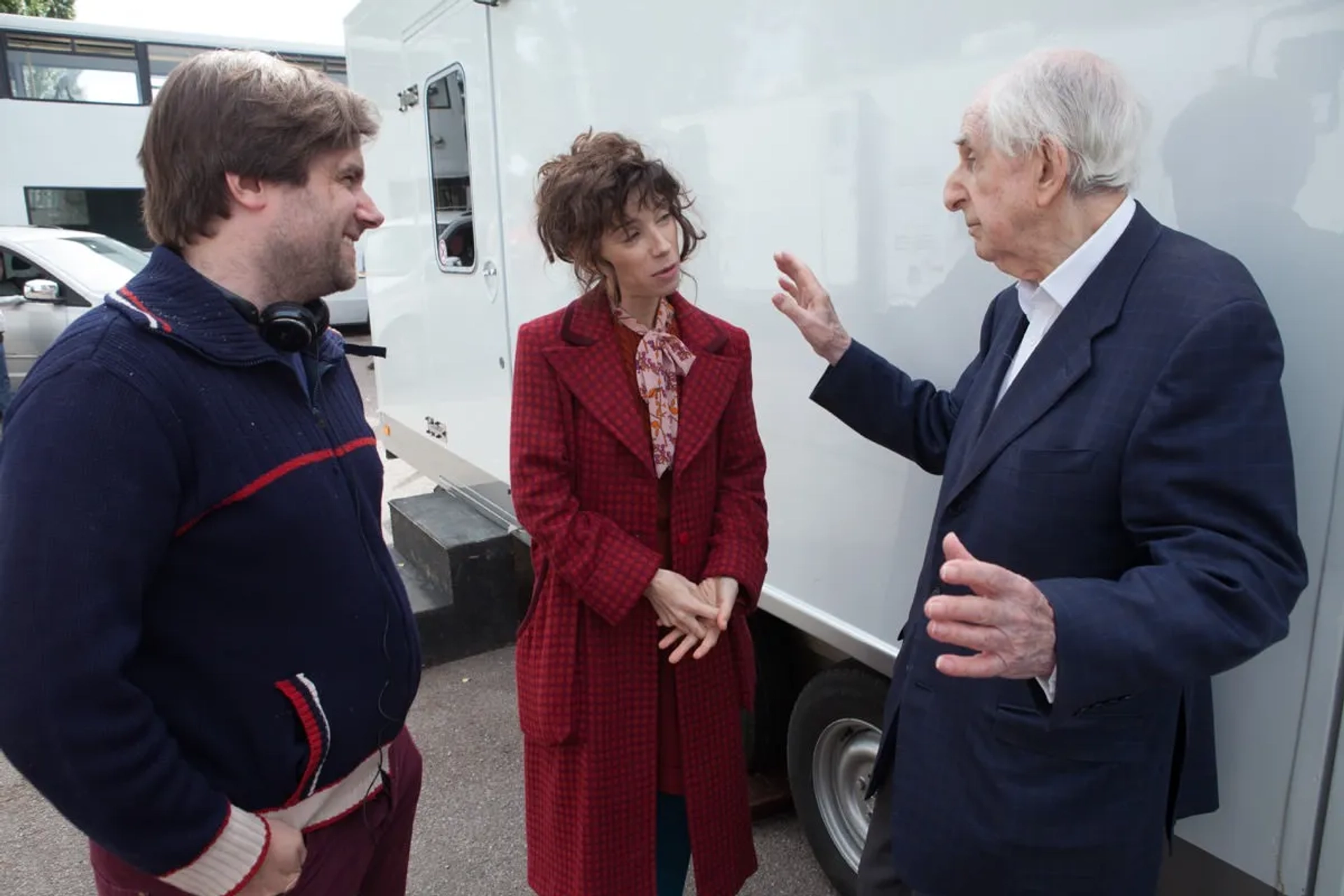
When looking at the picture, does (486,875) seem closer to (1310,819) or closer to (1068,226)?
(1310,819)

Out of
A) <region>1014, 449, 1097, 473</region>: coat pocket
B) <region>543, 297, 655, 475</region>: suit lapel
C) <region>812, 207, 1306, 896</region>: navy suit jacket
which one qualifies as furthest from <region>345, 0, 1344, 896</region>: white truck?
<region>543, 297, 655, 475</region>: suit lapel

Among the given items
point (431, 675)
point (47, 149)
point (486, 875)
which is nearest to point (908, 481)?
point (486, 875)

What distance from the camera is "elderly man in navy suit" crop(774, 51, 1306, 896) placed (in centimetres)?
109

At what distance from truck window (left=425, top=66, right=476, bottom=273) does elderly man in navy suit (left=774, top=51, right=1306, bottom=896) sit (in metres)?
2.71

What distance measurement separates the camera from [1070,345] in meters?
1.29

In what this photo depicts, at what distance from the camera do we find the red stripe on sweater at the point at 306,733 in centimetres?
126

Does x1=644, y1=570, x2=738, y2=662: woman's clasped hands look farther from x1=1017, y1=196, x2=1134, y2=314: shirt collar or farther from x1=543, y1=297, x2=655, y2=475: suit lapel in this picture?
x1=1017, y1=196, x2=1134, y2=314: shirt collar

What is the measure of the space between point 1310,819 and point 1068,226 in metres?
0.95

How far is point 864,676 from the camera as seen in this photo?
228 centimetres

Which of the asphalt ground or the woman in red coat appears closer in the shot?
the woman in red coat

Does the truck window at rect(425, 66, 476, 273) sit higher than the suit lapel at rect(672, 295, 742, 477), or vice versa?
the truck window at rect(425, 66, 476, 273)

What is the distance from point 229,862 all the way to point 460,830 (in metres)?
1.98

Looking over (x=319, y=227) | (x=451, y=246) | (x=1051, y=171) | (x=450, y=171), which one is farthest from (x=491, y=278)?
(x=1051, y=171)

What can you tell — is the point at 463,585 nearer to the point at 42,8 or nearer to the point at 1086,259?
the point at 1086,259
